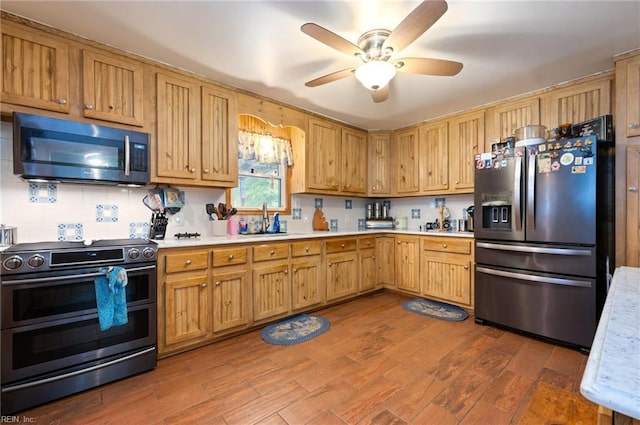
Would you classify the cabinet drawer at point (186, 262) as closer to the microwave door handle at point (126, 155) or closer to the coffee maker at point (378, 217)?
the microwave door handle at point (126, 155)

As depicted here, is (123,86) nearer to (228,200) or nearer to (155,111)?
(155,111)

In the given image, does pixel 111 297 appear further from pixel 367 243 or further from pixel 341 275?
pixel 367 243

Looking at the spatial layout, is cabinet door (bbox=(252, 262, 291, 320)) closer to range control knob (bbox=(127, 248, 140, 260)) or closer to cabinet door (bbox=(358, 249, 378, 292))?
range control knob (bbox=(127, 248, 140, 260))

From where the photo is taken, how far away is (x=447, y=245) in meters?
3.23

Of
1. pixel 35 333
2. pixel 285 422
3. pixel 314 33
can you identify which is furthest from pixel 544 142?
pixel 35 333

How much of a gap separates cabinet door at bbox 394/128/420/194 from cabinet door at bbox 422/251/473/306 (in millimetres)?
1020

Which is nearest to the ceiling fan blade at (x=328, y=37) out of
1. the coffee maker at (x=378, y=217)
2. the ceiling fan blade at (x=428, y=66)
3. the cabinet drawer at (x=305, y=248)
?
the ceiling fan blade at (x=428, y=66)

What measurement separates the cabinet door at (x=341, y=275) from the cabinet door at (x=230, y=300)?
1023mm

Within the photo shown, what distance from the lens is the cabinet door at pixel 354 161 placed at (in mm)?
3867

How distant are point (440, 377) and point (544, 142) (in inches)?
85.8

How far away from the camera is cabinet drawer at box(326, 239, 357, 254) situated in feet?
10.6

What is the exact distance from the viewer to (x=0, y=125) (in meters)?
1.95

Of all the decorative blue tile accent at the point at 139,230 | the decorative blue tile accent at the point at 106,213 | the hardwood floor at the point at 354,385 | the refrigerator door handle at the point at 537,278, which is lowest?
the hardwood floor at the point at 354,385

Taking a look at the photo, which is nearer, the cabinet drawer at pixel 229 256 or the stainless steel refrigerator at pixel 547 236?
the stainless steel refrigerator at pixel 547 236
